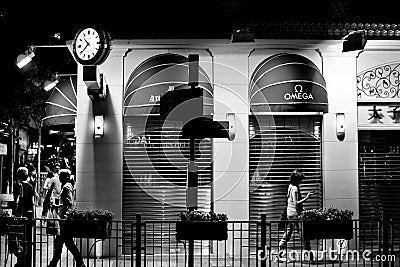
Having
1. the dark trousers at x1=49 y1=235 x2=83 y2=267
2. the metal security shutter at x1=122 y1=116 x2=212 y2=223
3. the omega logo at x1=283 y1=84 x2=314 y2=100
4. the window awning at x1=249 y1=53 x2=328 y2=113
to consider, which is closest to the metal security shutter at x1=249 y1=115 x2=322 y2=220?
the window awning at x1=249 y1=53 x2=328 y2=113

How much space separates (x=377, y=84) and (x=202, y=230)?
6903 millimetres

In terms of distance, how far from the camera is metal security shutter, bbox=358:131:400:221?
16594 millimetres

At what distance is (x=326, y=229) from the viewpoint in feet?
40.3

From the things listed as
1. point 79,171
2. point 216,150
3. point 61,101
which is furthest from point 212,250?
point 61,101

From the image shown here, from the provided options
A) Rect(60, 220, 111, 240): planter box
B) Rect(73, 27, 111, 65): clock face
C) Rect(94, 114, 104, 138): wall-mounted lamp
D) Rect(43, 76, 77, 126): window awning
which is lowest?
Rect(60, 220, 111, 240): planter box

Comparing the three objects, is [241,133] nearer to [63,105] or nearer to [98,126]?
[98,126]

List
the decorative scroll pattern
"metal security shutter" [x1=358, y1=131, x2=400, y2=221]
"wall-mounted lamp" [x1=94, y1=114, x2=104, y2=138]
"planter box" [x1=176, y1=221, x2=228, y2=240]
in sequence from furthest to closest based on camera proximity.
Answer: "metal security shutter" [x1=358, y1=131, x2=400, y2=221]
the decorative scroll pattern
"wall-mounted lamp" [x1=94, y1=114, x2=104, y2=138]
"planter box" [x1=176, y1=221, x2=228, y2=240]

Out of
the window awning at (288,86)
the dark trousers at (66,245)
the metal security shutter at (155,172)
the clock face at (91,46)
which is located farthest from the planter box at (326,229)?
the clock face at (91,46)

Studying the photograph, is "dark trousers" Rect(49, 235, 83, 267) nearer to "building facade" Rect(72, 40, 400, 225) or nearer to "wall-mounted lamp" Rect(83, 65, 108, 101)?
"building facade" Rect(72, 40, 400, 225)

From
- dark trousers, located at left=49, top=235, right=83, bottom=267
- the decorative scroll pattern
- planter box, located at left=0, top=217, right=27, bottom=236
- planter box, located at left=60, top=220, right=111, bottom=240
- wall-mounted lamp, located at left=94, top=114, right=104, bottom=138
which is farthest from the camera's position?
the decorative scroll pattern

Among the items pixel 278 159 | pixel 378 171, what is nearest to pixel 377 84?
pixel 378 171

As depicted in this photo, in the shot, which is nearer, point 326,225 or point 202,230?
point 202,230

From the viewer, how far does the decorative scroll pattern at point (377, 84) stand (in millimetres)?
16391

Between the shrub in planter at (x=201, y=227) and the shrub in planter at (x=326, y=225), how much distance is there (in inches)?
61.2
